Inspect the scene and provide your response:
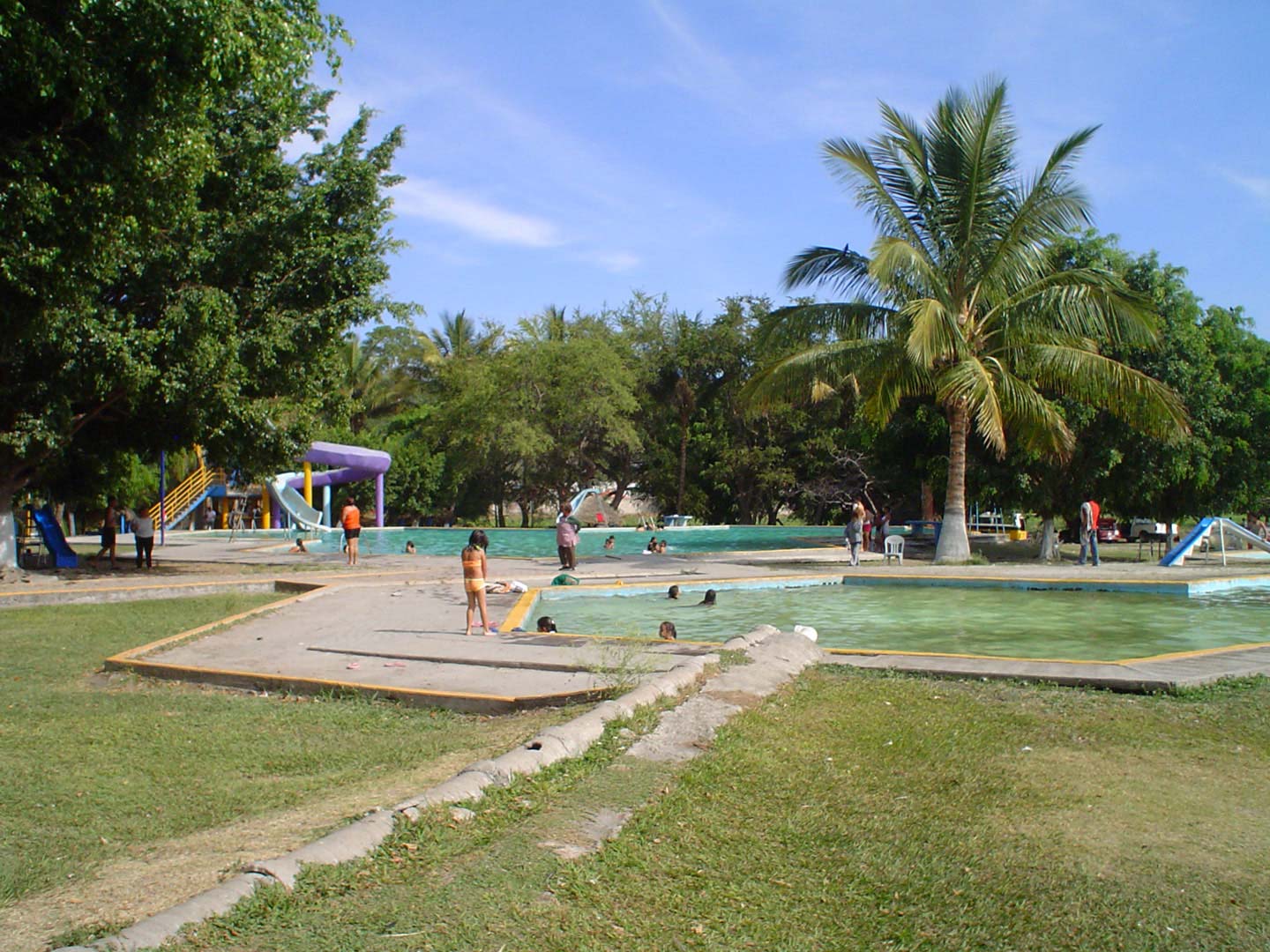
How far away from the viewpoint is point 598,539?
38438 mm

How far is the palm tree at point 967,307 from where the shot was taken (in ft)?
69.5

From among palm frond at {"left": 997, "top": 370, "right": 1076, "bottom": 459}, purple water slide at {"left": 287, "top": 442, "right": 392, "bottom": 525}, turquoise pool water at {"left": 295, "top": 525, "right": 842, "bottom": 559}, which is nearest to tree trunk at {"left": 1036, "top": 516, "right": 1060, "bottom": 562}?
palm frond at {"left": 997, "top": 370, "right": 1076, "bottom": 459}

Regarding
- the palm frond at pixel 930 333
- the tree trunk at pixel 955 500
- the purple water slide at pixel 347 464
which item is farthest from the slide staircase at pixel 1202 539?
the purple water slide at pixel 347 464

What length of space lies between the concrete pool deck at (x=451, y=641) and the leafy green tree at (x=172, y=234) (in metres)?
3.09

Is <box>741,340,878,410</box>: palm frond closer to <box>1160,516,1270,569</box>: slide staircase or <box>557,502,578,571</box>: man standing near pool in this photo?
<box>557,502,578,571</box>: man standing near pool

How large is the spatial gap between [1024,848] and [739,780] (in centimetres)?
157

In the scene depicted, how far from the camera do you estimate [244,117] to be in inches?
765

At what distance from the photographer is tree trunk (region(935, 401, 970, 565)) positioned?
75.3 ft

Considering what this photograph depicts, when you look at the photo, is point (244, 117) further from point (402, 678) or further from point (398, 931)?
point (398, 931)

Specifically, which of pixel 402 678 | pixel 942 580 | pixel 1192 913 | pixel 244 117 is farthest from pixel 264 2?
pixel 942 580

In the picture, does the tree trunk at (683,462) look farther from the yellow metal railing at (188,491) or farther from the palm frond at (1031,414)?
the palm frond at (1031,414)

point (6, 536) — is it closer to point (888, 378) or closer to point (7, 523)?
point (7, 523)

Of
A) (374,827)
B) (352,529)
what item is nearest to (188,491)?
(352,529)

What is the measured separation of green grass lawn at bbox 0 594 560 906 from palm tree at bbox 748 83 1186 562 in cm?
1518
